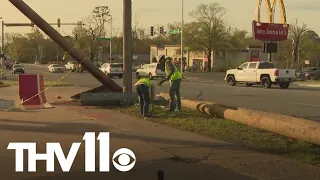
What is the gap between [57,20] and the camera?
163 ft

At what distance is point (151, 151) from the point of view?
796 cm

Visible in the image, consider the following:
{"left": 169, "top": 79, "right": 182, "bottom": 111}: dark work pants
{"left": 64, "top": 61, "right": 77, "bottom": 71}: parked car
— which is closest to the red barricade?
{"left": 169, "top": 79, "right": 182, "bottom": 111}: dark work pants

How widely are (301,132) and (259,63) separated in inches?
926

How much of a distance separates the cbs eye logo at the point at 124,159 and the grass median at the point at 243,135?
2.41 metres

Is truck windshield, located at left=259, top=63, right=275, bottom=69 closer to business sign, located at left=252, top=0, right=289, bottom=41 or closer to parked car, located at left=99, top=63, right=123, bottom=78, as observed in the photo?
business sign, located at left=252, top=0, right=289, bottom=41

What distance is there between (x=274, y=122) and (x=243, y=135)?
0.75m

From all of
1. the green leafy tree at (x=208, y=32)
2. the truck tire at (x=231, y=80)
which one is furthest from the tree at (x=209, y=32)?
the truck tire at (x=231, y=80)

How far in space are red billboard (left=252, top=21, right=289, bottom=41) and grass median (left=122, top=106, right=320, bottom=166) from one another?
3043 cm

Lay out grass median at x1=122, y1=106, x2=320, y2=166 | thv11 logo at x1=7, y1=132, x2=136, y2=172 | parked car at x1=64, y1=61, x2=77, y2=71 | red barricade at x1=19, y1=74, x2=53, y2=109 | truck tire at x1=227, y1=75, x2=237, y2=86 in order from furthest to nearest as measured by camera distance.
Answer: parked car at x1=64, y1=61, x2=77, y2=71, truck tire at x1=227, y1=75, x2=237, y2=86, red barricade at x1=19, y1=74, x2=53, y2=109, grass median at x1=122, y1=106, x2=320, y2=166, thv11 logo at x1=7, y1=132, x2=136, y2=172

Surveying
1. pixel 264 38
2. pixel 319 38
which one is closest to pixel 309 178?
pixel 264 38

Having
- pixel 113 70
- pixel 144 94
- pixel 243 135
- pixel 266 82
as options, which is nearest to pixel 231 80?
pixel 266 82

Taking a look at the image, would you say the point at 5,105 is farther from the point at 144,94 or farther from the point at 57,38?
→ the point at 144,94

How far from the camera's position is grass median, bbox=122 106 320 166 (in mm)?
8055

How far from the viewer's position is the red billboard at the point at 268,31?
4197cm
